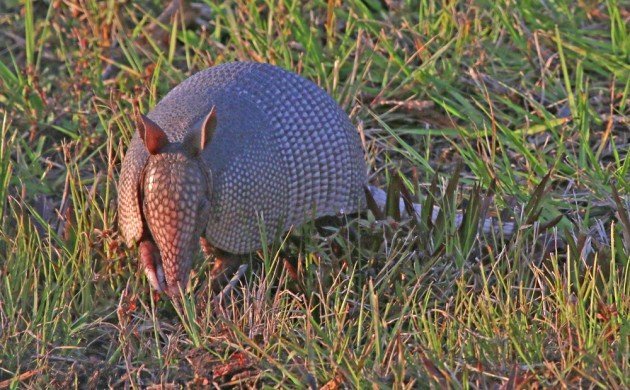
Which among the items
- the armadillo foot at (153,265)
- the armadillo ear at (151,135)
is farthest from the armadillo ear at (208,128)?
the armadillo foot at (153,265)

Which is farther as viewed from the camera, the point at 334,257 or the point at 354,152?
the point at 354,152

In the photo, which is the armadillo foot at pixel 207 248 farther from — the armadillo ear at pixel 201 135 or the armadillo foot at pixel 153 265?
the armadillo ear at pixel 201 135

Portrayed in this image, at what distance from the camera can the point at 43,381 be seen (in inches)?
152

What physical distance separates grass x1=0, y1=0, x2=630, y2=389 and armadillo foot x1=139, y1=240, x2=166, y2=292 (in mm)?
94

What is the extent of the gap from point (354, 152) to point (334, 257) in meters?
0.60

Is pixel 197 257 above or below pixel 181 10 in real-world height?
below

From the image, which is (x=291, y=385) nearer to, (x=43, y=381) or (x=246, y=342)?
(x=246, y=342)

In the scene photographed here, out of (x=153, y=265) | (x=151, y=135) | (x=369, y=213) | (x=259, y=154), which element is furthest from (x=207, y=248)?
(x=151, y=135)

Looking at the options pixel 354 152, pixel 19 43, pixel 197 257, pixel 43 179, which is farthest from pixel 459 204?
pixel 19 43

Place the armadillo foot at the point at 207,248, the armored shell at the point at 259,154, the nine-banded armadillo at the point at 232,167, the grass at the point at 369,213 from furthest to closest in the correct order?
1. the armadillo foot at the point at 207,248
2. the armored shell at the point at 259,154
3. the nine-banded armadillo at the point at 232,167
4. the grass at the point at 369,213

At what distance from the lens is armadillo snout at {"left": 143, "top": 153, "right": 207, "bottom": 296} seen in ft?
12.6

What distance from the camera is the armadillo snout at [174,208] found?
385 centimetres

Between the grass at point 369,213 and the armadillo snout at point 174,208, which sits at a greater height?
the armadillo snout at point 174,208

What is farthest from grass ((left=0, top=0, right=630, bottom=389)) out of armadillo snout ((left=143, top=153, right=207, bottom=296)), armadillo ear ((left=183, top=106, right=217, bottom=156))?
armadillo ear ((left=183, top=106, right=217, bottom=156))
